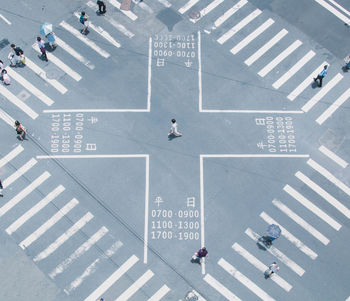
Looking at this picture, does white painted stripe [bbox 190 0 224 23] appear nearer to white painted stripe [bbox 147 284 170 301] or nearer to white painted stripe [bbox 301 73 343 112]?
white painted stripe [bbox 301 73 343 112]

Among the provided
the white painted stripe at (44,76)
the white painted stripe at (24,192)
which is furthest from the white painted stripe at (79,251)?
the white painted stripe at (44,76)


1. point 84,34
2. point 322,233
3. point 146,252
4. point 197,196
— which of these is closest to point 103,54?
point 84,34

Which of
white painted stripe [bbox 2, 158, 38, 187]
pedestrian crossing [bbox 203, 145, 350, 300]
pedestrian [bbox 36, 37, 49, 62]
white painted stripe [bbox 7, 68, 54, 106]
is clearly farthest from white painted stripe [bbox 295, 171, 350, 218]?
pedestrian [bbox 36, 37, 49, 62]

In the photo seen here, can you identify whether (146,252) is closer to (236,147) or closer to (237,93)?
(236,147)

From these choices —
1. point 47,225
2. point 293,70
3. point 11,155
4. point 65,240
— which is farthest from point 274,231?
point 11,155

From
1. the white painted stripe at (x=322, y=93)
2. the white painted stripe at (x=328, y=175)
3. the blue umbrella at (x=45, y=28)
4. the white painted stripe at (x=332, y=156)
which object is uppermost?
the blue umbrella at (x=45, y=28)

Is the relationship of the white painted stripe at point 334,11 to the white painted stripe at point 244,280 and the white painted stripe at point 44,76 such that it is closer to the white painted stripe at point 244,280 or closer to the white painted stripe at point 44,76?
the white painted stripe at point 44,76

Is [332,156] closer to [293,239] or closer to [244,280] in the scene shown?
[293,239]
